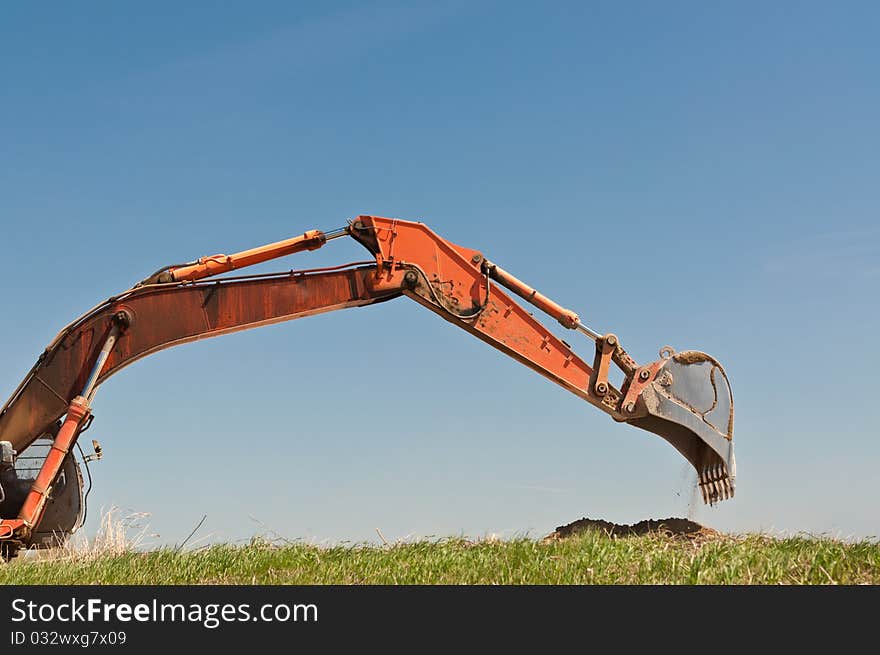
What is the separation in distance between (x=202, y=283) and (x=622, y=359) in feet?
16.8

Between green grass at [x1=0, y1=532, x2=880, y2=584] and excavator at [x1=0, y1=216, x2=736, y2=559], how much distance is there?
1.22 meters

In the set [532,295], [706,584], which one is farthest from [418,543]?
[706,584]

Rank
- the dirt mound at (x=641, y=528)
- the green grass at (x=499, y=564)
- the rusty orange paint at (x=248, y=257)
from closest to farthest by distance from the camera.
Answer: the green grass at (x=499, y=564) < the rusty orange paint at (x=248, y=257) < the dirt mound at (x=641, y=528)

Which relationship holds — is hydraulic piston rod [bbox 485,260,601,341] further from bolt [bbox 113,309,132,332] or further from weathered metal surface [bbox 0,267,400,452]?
bolt [bbox 113,309,132,332]

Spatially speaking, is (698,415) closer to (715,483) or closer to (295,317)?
(715,483)

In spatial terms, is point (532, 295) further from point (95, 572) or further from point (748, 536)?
point (95, 572)

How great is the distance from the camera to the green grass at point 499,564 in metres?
9.28

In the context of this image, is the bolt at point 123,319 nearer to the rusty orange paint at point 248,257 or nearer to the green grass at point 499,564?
the rusty orange paint at point 248,257

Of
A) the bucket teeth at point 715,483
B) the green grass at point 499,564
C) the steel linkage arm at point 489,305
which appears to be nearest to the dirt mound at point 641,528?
the bucket teeth at point 715,483

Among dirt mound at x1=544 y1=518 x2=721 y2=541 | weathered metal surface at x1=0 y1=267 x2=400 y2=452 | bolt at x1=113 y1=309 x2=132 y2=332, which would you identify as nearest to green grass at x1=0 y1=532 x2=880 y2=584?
dirt mound at x1=544 y1=518 x2=721 y2=541

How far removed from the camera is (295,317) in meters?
12.2

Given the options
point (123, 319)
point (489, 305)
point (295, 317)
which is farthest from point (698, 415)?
point (123, 319)

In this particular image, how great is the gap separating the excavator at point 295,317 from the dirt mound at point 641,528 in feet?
1.44

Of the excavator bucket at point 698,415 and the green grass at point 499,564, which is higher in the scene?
the excavator bucket at point 698,415
